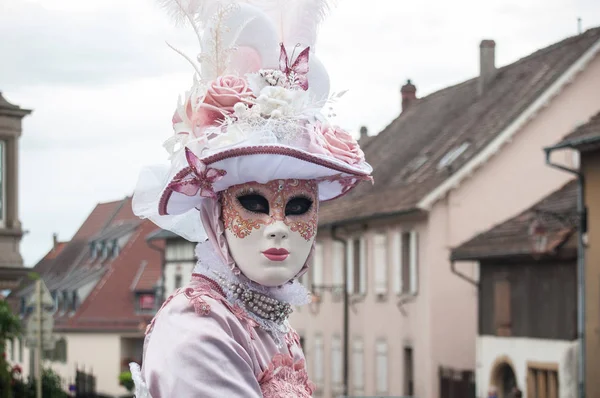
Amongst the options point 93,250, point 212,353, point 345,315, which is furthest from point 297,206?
point 93,250

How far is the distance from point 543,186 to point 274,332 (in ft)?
92.8

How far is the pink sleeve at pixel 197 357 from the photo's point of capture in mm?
3973

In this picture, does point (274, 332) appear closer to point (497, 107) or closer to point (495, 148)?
point (495, 148)

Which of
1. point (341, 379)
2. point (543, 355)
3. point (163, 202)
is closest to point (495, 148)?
point (543, 355)

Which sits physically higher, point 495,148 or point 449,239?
→ point 495,148

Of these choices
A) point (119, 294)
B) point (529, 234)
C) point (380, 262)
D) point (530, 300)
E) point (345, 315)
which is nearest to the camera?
point (529, 234)

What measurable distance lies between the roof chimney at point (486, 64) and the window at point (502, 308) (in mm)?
10343

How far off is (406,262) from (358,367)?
458 cm

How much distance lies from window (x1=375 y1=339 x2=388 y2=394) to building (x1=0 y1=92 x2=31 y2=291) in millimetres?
15157

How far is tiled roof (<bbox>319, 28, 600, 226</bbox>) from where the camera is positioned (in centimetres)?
3148

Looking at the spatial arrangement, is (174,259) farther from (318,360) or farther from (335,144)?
(335,144)

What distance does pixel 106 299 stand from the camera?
60438 millimetres

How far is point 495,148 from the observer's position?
31.1 m

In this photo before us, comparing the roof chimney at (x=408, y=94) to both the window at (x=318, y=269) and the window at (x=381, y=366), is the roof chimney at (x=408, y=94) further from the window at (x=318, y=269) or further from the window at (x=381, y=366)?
the window at (x=381, y=366)
